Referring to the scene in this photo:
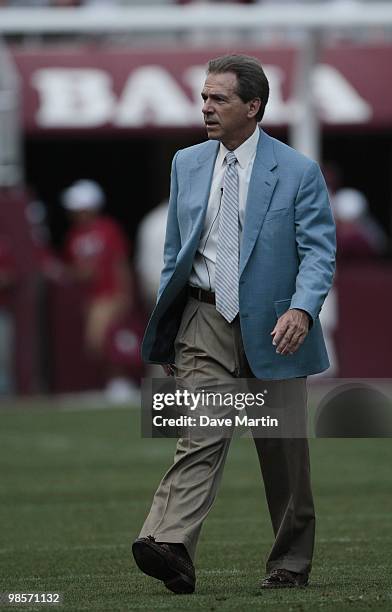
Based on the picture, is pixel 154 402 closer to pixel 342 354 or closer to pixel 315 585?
pixel 315 585

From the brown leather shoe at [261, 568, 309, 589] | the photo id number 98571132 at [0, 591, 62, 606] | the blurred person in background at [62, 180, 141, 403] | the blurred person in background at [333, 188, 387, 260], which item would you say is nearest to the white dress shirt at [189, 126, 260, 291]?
the brown leather shoe at [261, 568, 309, 589]

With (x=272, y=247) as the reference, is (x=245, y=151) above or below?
above

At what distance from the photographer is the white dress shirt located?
21.1 feet

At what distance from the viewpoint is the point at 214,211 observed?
6434 millimetres

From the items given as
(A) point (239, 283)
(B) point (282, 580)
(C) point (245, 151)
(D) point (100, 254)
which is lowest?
(D) point (100, 254)

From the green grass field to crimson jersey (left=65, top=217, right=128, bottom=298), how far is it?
3136 millimetres

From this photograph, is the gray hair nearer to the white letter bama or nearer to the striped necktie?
the striped necktie

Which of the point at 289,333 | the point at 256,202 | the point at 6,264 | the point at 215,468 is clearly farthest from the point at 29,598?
the point at 6,264

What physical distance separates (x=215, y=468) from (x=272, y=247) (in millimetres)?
838

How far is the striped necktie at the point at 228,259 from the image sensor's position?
638cm

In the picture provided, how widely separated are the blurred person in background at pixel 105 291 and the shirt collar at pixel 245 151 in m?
11.1

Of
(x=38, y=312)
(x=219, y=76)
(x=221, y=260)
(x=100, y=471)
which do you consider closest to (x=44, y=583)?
(x=221, y=260)

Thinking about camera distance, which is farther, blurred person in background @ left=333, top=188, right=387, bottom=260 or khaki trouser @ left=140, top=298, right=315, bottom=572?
blurred person in background @ left=333, top=188, right=387, bottom=260

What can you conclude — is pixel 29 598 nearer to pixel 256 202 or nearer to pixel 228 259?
pixel 228 259
